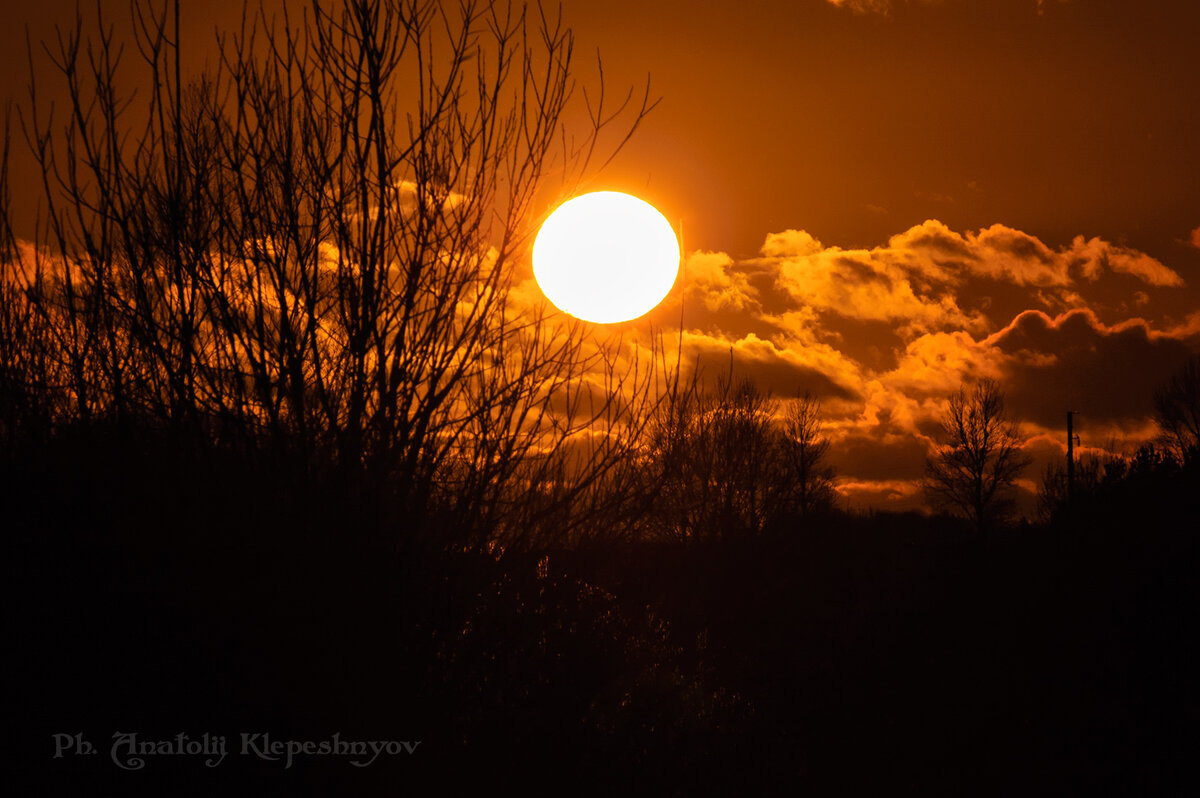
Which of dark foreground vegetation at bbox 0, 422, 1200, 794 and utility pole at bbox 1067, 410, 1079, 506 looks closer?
dark foreground vegetation at bbox 0, 422, 1200, 794

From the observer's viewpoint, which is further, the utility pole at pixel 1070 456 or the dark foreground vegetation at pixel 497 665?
the utility pole at pixel 1070 456

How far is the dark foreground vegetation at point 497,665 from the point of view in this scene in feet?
12.3

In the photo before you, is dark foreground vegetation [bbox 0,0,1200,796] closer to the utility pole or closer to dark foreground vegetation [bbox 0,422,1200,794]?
→ dark foreground vegetation [bbox 0,422,1200,794]

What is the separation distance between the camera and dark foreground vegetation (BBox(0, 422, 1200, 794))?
376 centimetres

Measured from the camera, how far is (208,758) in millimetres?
3719

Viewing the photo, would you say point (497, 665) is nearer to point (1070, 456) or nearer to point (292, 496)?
point (292, 496)

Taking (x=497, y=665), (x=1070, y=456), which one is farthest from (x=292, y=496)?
(x=1070, y=456)

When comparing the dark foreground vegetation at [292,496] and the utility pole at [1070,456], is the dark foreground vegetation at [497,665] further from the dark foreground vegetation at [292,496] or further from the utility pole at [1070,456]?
the utility pole at [1070,456]

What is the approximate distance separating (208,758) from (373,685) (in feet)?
2.39

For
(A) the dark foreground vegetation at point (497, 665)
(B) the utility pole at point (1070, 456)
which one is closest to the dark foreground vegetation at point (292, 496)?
(A) the dark foreground vegetation at point (497, 665)

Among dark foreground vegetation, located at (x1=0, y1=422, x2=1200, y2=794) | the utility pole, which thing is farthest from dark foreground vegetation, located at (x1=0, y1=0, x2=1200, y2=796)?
the utility pole

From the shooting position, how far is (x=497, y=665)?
221 inches

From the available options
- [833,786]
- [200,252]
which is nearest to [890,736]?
[833,786]

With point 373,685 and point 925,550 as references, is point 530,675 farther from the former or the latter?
point 925,550
